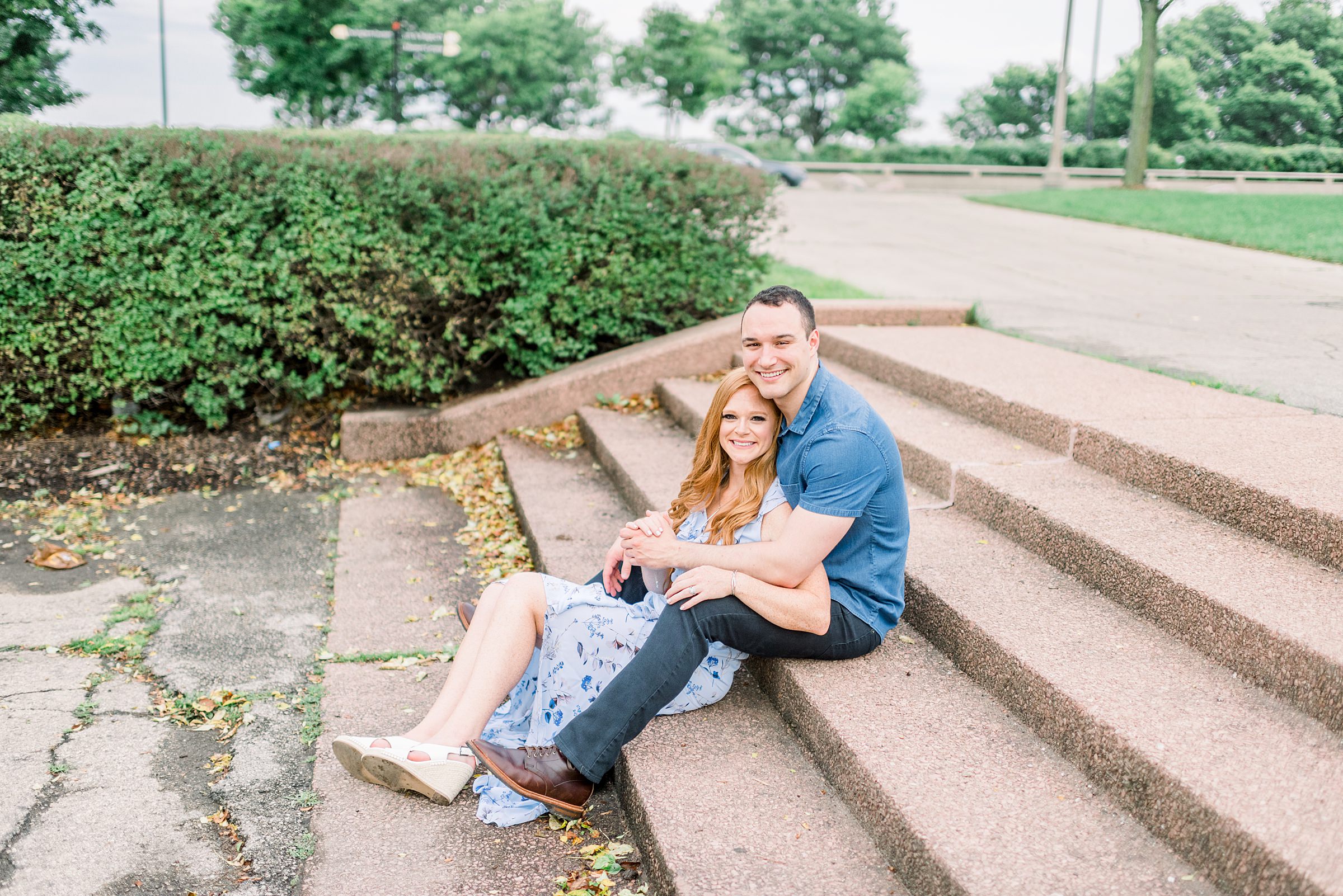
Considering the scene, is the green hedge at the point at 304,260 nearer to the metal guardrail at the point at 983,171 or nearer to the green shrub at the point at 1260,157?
the green shrub at the point at 1260,157

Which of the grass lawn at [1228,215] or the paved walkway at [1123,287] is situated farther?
the grass lawn at [1228,215]

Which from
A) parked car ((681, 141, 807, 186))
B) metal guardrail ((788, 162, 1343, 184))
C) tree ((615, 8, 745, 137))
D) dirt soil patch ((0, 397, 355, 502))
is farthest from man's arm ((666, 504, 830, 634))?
tree ((615, 8, 745, 137))

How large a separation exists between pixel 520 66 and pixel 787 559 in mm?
43364

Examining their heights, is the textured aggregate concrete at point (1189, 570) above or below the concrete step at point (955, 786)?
above

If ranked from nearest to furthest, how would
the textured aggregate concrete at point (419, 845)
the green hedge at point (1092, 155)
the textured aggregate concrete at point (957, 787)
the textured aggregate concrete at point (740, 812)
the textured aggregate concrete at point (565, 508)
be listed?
the textured aggregate concrete at point (957, 787), the textured aggregate concrete at point (740, 812), the textured aggregate concrete at point (419, 845), the textured aggregate concrete at point (565, 508), the green hedge at point (1092, 155)

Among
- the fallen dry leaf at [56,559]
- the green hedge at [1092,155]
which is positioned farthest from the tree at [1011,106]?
the fallen dry leaf at [56,559]

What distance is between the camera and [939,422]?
5086 millimetres

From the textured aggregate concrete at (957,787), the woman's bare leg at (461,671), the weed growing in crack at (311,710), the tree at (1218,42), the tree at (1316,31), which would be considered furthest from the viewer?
the tree at (1218,42)

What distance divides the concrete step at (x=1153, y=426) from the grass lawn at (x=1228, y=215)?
21.6 feet

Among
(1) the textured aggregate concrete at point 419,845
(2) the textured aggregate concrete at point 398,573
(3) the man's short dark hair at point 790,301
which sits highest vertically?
(3) the man's short dark hair at point 790,301

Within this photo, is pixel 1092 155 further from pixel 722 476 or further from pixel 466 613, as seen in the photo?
pixel 466 613

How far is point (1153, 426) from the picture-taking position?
169 inches

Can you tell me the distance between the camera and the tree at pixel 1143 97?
50.2 feet

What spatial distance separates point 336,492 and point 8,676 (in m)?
2.46
